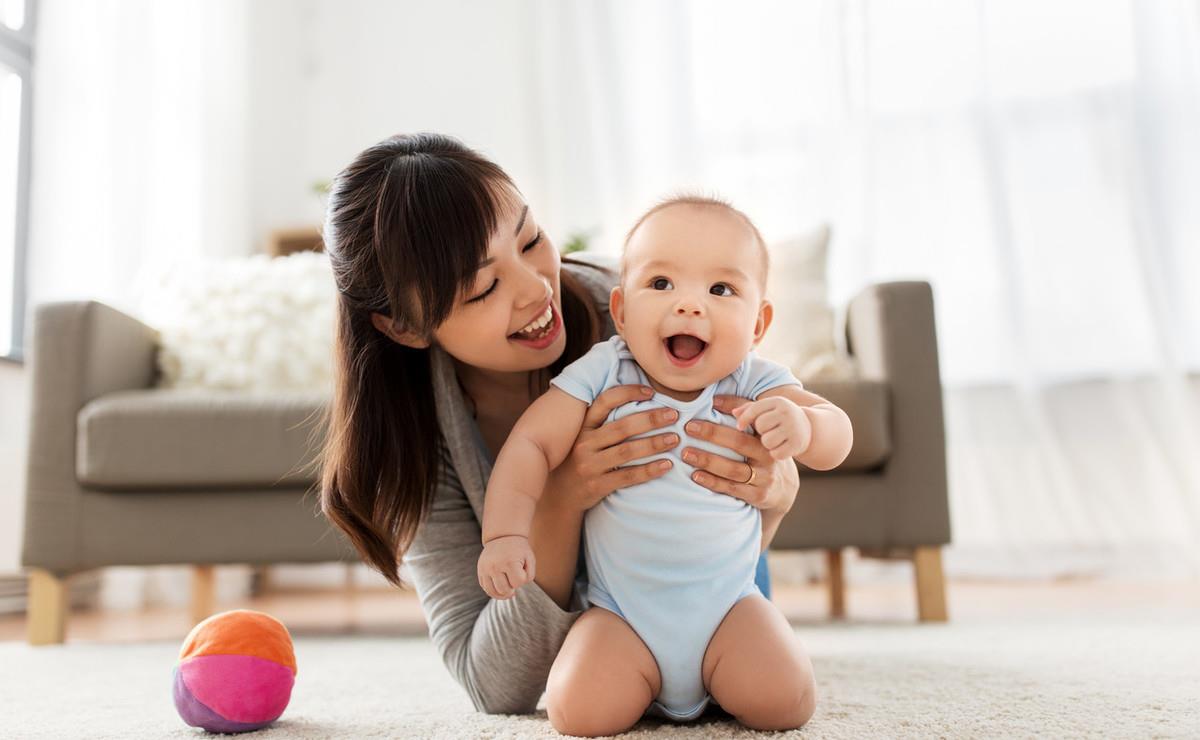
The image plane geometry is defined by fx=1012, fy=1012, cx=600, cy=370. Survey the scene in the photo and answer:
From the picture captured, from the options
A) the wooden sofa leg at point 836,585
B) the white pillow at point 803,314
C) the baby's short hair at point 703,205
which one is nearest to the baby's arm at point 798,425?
the baby's short hair at point 703,205

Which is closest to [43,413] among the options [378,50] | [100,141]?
[100,141]

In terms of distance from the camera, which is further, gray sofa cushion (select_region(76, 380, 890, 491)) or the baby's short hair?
gray sofa cushion (select_region(76, 380, 890, 491))

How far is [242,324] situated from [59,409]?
1.42 feet

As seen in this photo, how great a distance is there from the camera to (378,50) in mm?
3682

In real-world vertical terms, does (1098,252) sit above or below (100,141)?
below

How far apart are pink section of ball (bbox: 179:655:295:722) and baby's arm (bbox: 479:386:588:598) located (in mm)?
278

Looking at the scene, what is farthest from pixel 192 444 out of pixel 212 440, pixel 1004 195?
pixel 1004 195

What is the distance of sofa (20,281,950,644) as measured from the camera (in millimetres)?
1841

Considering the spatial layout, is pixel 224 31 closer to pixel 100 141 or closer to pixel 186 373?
pixel 100 141

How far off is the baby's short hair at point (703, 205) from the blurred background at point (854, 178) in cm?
143

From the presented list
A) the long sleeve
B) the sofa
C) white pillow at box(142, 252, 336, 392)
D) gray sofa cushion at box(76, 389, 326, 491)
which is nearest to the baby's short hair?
the long sleeve

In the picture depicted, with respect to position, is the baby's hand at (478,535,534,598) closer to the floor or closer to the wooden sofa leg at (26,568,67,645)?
the floor

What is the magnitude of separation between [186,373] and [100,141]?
3.41 feet

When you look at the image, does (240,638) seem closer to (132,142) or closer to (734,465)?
(734,465)
